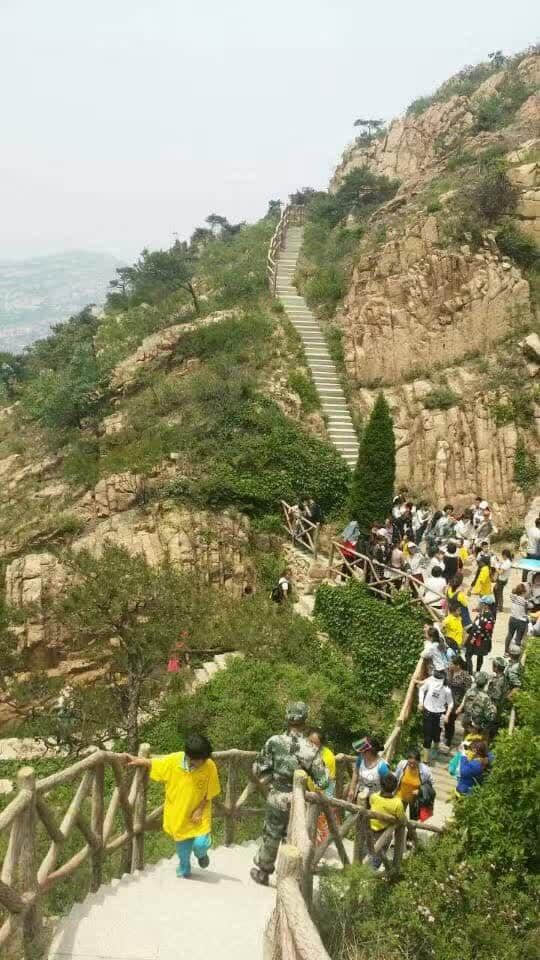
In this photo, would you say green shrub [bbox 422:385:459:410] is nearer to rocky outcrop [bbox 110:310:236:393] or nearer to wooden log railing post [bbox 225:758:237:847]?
Answer: rocky outcrop [bbox 110:310:236:393]

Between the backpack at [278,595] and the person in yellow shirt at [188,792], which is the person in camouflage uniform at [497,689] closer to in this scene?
the person in yellow shirt at [188,792]

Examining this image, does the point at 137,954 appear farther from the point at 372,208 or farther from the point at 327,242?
the point at 372,208

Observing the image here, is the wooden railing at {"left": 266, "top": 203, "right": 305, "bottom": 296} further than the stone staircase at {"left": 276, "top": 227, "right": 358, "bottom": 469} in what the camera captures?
Yes

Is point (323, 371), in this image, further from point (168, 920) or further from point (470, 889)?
point (168, 920)

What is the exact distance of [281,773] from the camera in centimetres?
582

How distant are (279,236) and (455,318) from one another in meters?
15.1

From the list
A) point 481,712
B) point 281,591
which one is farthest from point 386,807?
point 281,591

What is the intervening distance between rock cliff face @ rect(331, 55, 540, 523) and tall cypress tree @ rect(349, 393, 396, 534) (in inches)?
131

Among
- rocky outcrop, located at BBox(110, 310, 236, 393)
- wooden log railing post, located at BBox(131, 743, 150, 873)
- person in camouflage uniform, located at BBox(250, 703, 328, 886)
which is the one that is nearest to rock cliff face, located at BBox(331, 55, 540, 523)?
rocky outcrop, located at BBox(110, 310, 236, 393)

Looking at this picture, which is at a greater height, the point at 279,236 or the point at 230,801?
the point at 279,236

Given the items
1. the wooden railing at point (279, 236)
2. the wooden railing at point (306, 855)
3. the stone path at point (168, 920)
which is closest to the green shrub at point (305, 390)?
the wooden railing at point (279, 236)

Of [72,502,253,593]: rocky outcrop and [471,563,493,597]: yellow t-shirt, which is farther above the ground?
[471,563,493,597]: yellow t-shirt

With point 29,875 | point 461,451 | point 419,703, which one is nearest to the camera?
point 29,875

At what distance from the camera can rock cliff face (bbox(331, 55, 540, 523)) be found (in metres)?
20.1
